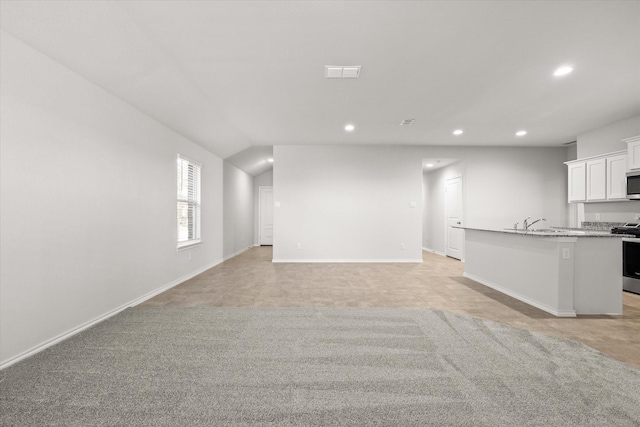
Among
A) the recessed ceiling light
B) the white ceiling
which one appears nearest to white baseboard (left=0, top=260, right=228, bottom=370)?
the white ceiling

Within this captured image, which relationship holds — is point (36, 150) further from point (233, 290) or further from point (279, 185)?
point (279, 185)

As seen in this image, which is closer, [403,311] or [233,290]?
[403,311]

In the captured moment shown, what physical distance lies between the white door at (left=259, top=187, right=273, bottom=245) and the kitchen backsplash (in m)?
8.90

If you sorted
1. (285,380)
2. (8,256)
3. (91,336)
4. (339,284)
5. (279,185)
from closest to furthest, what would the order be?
1. (285,380)
2. (8,256)
3. (91,336)
4. (339,284)
5. (279,185)

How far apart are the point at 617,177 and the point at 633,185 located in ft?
1.31

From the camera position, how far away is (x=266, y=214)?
1086cm

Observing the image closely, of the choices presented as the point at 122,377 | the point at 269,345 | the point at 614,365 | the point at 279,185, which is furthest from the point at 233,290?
the point at 614,365

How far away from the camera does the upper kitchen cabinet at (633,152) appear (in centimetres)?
450

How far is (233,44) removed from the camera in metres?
2.78

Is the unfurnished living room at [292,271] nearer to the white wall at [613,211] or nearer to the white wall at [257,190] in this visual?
the white wall at [613,211]

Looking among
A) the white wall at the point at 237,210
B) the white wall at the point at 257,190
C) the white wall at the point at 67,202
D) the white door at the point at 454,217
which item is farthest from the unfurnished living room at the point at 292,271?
the white wall at the point at 257,190

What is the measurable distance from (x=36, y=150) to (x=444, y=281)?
5.66 metres

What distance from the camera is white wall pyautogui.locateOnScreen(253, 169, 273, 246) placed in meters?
10.8

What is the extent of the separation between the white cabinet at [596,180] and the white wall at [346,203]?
123 inches
